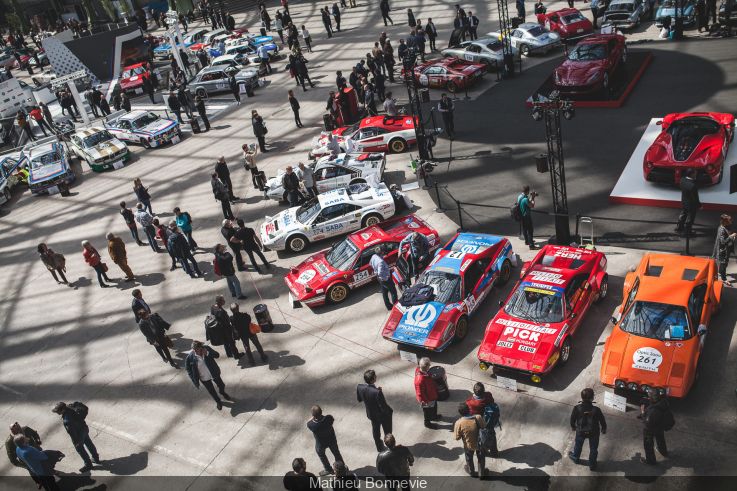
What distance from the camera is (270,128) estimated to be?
87.0ft

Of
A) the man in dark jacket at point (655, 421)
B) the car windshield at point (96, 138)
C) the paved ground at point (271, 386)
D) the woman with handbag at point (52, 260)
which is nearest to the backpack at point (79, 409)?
the paved ground at point (271, 386)

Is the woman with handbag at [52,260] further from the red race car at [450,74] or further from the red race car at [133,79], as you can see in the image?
the red race car at [133,79]

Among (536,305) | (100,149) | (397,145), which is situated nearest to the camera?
(536,305)

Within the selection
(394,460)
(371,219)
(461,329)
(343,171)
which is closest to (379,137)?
(343,171)

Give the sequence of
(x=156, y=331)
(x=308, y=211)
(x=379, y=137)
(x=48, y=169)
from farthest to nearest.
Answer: (x=48, y=169) → (x=379, y=137) → (x=308, y=211) → (x=156, y=331)

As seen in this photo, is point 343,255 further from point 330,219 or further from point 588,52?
point 588,52

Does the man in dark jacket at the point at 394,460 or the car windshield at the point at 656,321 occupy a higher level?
the man in dark jacket at the point at 394,460

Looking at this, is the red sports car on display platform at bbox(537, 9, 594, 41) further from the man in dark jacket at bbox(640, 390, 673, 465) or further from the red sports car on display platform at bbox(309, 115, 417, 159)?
the man in dark jacket at bbox(640, 390, 673, 465)

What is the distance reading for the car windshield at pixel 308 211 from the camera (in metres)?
16.5

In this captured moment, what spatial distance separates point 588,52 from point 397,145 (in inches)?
317

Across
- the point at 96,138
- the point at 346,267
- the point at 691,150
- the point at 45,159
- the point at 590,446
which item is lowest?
the point at 590,446

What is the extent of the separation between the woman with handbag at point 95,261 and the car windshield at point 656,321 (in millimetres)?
13149

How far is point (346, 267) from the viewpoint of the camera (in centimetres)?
1403

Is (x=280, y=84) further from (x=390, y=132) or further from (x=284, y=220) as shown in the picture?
(x=284, y=220)
